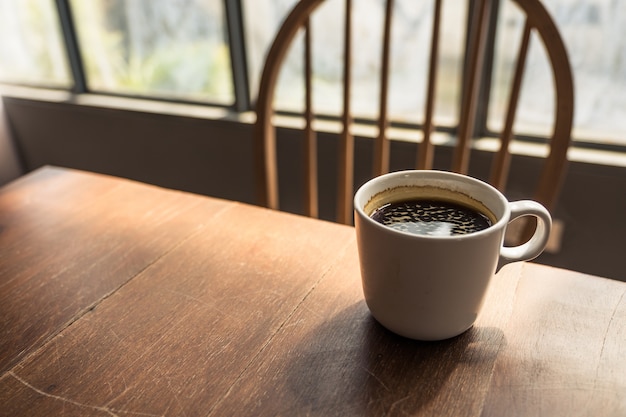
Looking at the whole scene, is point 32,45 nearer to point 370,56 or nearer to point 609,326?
point 370,56

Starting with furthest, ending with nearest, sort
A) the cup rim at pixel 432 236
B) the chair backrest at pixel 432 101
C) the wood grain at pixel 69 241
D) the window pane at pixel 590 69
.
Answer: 1. the window pane at pixel 590 69
2. the chair backrest at pixel 432 101
3. the wood grain at pixel 69 241
4. the cup rim at pixel 432 236

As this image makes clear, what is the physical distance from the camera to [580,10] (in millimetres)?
1073

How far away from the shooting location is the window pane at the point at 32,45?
175cm

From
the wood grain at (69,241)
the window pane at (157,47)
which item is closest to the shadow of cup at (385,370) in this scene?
the wood grain at (69,241)

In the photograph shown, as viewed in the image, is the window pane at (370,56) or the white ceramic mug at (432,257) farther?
the window pane at (370,56)

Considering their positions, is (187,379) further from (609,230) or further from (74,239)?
(609,230)

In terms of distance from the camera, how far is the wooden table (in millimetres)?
402

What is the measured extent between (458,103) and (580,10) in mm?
310

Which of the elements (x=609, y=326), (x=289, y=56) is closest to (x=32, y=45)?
(x=289, y=56)

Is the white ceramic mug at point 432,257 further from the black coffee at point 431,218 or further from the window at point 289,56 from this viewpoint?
the window at point 289,56

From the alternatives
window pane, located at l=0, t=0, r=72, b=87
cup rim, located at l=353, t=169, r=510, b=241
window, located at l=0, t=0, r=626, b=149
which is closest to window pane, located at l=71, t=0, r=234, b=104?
window, located at l=0, t=0, r=626, b=149

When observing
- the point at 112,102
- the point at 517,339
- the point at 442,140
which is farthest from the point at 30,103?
the point at 517,339

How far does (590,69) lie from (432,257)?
935mm

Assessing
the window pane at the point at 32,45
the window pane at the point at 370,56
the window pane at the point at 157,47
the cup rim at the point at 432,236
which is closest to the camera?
the cup rim at the point at 432,236
